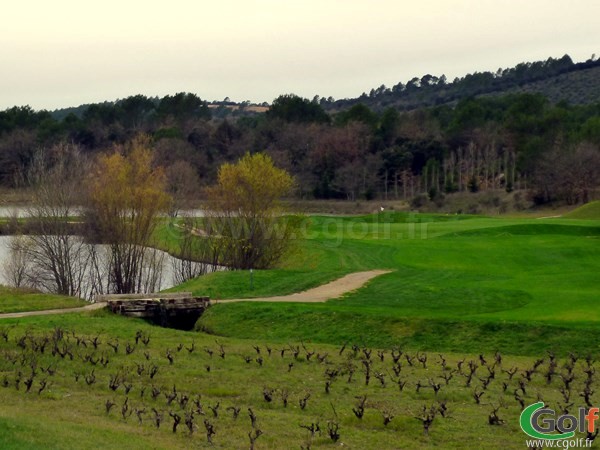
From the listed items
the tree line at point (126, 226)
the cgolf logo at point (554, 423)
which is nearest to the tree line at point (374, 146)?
the tree line at point (126, 226)

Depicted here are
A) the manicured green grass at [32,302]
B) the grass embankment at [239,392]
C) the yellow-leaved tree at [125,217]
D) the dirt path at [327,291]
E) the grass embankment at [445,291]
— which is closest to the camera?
A: the grass embankment at [239,392]

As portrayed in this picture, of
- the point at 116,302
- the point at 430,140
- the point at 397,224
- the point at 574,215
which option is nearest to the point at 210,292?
the point at 116,302

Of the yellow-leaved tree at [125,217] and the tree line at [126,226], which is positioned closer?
the tree line at [126,226]

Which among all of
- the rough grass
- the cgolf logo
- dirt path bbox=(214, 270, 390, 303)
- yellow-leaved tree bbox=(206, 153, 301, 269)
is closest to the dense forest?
the rough grass

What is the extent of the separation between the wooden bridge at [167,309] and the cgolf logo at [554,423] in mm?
17561

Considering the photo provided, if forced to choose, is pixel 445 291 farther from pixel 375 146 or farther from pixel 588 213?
pixel 375 146

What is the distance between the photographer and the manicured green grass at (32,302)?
34000mm

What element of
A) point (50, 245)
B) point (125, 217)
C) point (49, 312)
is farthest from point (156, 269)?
point (49, 312)

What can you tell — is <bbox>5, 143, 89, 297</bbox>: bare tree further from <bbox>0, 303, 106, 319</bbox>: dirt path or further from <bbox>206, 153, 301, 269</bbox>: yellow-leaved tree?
<bbox>0, 303, 106, 319</bbox>: dirt path

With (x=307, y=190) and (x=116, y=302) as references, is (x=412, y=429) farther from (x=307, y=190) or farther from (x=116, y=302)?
(x=307, y=190)

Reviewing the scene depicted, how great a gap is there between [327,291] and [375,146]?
76.3 m

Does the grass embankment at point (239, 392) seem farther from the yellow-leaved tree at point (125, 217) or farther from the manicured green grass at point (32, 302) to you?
the yellow-leaved tree at point (125, 217)

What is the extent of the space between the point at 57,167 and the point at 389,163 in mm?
55804

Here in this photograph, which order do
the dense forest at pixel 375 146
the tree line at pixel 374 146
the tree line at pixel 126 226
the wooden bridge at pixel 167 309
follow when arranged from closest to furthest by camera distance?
the wooden bridge at pixel 167 309, the tree line at pixel 126 226, the dense forest at pixel 375 146, the tree line at pixel 374 146
